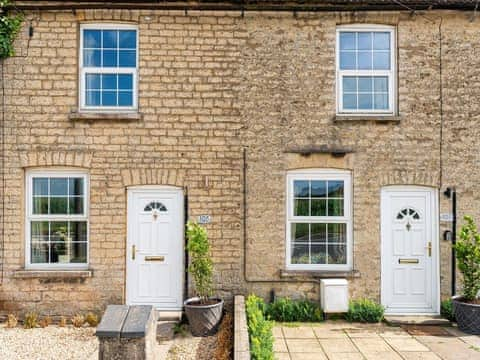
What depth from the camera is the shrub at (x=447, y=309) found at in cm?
745

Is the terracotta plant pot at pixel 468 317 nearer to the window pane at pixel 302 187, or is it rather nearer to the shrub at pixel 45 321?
the window pane at pixel 302 187

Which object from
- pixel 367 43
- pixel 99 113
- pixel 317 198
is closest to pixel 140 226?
pixel 99 113

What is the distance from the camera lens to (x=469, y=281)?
685 cm

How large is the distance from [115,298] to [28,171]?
9.76 ft

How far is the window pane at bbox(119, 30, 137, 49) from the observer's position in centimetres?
783

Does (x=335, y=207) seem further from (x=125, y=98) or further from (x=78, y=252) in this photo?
(x=78, y=252)

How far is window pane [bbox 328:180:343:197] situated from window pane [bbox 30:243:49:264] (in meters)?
5.66

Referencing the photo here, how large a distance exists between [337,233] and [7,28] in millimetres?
7506

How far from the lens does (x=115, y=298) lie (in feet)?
24.7

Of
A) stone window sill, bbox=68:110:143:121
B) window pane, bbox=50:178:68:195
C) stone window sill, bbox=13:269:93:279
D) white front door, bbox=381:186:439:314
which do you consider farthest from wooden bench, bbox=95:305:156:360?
white front door, bbox=381:186:439:314

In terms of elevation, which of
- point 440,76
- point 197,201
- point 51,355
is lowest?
point 51,355

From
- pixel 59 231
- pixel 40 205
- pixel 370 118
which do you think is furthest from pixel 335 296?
pixel 40 205

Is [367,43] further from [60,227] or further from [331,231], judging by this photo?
[60,227]

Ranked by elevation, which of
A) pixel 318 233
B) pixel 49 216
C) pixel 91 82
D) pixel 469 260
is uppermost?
pixel 91 82
